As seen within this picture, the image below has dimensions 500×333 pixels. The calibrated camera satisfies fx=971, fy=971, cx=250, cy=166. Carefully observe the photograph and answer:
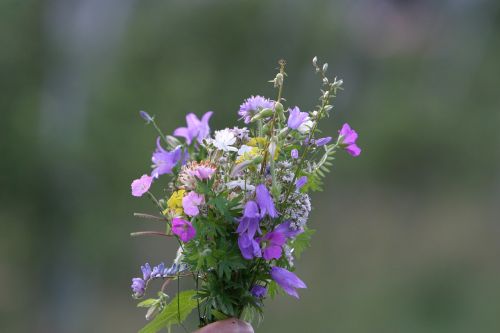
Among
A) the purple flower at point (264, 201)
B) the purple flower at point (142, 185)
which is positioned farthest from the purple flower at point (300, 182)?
the purple flower at point (142, 185)

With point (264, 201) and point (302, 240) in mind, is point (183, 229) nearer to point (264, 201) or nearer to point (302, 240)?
point (264, 201)

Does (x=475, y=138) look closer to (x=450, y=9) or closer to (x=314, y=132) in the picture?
(x=450, y=9)

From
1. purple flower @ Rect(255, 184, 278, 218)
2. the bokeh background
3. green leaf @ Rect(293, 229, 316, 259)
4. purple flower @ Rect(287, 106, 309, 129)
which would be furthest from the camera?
the bokeh background

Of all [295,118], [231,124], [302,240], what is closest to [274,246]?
[302,240]

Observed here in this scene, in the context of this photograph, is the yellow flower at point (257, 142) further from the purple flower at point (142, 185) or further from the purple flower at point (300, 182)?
the purple flower at point (142, 185)

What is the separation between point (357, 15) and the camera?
16.0 meters

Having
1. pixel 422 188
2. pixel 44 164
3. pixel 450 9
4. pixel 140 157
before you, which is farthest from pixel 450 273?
pixel 450 9

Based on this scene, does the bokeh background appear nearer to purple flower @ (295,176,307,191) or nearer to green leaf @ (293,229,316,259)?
green leaf @ (293,229,316,259)

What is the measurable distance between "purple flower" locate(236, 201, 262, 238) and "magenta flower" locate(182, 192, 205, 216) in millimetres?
94

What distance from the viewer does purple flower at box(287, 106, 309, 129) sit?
85.2 inches

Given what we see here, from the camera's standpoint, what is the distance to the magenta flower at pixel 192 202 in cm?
210

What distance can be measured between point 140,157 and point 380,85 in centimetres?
487

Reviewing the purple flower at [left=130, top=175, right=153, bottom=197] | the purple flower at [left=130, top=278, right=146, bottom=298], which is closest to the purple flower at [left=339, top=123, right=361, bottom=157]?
the purple flower at [left=130, top=175, right=153, bottom=197]

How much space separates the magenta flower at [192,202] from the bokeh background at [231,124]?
856 centimetres
